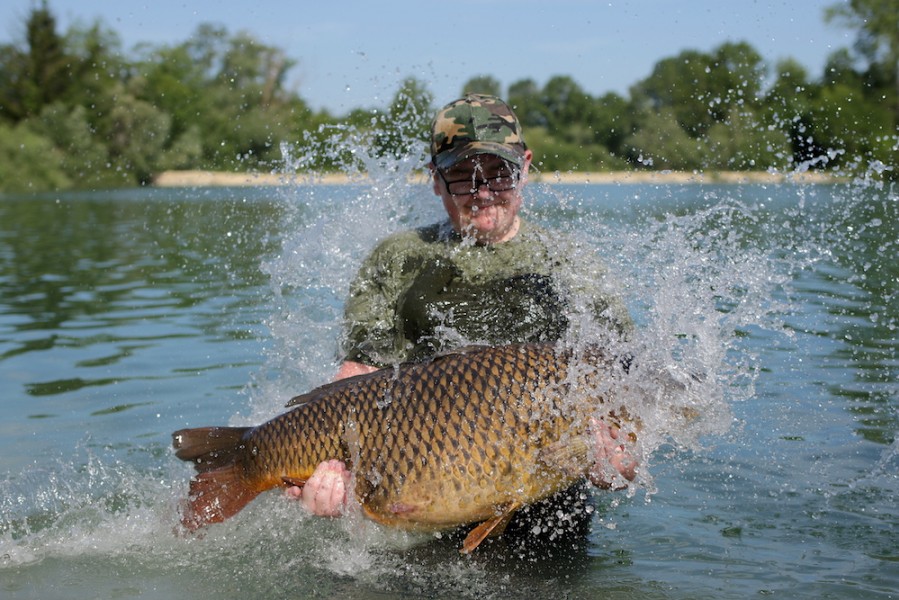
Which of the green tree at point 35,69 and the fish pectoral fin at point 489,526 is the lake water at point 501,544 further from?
the green tree at point 35,69

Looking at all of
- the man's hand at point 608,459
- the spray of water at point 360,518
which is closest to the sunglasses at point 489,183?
the spray of water at point 360,518

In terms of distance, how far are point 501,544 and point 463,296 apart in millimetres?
1094

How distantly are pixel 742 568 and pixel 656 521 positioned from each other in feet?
2.17

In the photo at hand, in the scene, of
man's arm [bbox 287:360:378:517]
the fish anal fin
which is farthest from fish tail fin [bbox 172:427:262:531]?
man's arm [bbox 287:360:378:517]

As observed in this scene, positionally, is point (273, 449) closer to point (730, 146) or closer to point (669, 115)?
point (730, 146)

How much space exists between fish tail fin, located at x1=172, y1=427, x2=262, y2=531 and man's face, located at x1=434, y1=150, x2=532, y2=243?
→ 1.35m

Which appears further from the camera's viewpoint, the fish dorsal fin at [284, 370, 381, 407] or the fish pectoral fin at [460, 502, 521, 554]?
the fish dorsal fin at [284, 370, 381, 407]

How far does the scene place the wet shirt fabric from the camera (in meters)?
4.37

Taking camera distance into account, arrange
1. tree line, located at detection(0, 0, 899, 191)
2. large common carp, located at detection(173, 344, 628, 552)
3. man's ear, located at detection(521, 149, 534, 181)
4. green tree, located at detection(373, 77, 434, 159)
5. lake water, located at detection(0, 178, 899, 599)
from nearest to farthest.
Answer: large common carp, located at detection(173, 344, 628, 552) → lake water, located at detection(0, 178, 899, 599) → man's ear, located at detection(521, 149, 534, 181) → green tree, located at detection(373, 77, 434, 159) → tree line, located at detection(0, 0, 899, 191)

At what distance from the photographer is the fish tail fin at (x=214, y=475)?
3881mm

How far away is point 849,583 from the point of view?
4.00m

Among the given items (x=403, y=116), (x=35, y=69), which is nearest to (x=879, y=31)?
(x=403, y=116)

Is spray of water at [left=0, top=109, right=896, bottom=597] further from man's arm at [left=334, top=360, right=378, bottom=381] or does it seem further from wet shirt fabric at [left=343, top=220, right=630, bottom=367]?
man's arm at [left=334, top=360, right=378, bottom=381]

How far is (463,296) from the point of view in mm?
4473
